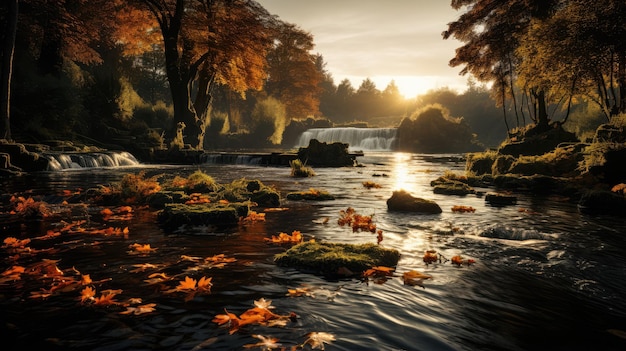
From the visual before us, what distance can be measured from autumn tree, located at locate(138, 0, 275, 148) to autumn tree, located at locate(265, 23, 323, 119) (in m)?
20.8

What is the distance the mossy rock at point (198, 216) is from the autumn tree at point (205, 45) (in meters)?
18.2

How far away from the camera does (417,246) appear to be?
5.14 metres

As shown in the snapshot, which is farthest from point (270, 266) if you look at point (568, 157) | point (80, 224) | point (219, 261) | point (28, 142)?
point (28, 142)

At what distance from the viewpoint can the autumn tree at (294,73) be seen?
46500mm

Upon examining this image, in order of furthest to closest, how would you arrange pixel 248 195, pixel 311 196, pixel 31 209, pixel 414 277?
1. pixel 311 196
2. pixel 248 195
3. pixel 31 209
4. pixel 414 277

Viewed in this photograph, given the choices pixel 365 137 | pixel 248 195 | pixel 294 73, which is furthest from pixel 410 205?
pixel 294 73

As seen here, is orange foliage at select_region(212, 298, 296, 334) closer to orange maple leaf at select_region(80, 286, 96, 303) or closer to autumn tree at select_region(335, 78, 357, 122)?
orange maple leaf at select_region(80, 286, 96, 303)

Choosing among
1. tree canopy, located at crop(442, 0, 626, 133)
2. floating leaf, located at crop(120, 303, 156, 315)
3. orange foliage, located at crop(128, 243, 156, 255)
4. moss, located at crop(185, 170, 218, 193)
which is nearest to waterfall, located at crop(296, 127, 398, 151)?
tree canopy, located at crop(442, 0, 626, 133)

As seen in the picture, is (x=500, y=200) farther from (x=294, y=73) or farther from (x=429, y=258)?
(x=294, y=73)

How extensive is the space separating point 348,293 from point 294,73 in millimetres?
47096

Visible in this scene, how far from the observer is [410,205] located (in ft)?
26.2

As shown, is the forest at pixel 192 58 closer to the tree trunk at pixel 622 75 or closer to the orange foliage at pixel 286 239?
the tree trunk at pixel 622 75

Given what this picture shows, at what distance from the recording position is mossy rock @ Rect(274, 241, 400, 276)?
399 cm

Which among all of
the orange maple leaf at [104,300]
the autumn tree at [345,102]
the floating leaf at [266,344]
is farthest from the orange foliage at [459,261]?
the autumn tree at [345,102]
